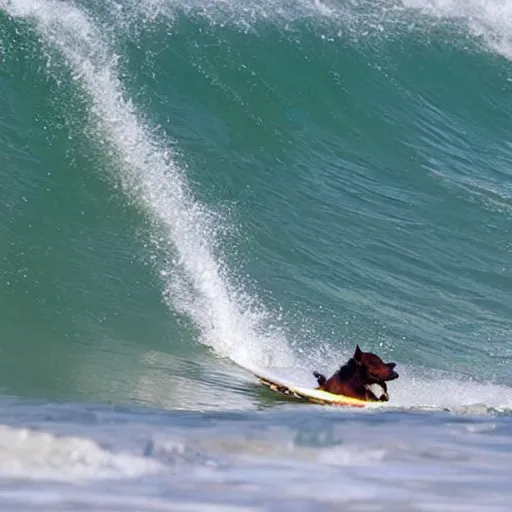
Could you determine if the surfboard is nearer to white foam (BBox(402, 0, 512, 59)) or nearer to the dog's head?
the dog's head

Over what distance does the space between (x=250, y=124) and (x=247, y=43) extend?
7.91 ft

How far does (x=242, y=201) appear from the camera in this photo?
507 inches

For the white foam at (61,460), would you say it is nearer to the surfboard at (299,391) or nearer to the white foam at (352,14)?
the surfboard at (299,391)

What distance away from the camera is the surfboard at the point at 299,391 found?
8.30 m

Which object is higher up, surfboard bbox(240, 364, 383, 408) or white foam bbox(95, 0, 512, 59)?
white foam bbox(95, 0, 512, 59)

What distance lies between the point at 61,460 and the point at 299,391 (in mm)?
5519

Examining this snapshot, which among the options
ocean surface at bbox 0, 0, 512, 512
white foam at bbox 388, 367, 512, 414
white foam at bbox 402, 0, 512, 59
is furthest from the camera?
white foam at bbox 402, 0, 512, 59

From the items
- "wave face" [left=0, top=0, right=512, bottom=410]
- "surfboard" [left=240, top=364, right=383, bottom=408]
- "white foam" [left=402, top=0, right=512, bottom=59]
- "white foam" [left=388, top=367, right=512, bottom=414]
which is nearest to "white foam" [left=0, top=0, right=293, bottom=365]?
"wave face" [left=0, top=0, right=512, bottom=410]

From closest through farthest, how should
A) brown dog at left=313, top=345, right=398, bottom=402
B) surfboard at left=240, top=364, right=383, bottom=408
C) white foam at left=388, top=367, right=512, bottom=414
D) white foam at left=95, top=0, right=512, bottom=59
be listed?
surfboard at left=240, top=364, right=383, bottom=408, brown dog at left=313, top=345, right=398, bottom=402, white foam at left=388, top=367, right=512, bottom=414, white foam at left=95, top=0, right=512, bottom=59

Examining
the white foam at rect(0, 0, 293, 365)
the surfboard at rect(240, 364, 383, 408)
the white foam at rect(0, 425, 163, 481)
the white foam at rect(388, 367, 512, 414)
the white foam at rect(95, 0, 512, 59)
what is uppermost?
the white foam at rect(95, 0, 512, 59)

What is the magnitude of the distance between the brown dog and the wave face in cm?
72

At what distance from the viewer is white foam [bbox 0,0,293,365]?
10.2 metres

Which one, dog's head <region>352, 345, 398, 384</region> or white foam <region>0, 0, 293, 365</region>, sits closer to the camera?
dog's head <region>352, 345, 398, 384</region>

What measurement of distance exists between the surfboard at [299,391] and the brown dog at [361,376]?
0.30 ft
